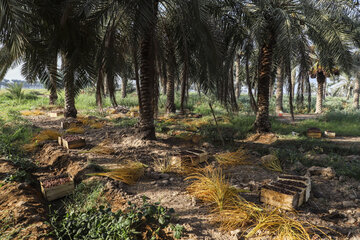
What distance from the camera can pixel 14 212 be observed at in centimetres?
250

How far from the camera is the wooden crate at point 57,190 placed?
309cm

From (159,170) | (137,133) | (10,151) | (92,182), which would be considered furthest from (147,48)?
(10,151)

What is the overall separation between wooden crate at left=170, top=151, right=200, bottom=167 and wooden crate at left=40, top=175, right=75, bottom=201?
5.88ft

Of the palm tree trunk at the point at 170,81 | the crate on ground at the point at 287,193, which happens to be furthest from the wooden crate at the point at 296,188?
the palm tree trunk at the point at 170,81

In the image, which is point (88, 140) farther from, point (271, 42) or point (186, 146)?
point (271, 42)

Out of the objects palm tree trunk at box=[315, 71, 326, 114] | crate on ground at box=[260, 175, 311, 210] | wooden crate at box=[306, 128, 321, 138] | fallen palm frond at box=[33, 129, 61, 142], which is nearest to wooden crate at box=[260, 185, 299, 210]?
crate on ground at box=[260, 175, 311, 210]

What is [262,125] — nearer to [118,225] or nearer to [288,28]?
[288,28]

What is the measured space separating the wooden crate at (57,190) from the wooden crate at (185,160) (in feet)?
5.88

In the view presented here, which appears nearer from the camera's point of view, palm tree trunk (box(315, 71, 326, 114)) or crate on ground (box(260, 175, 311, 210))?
crate on ground (box(260, 175, 311, 210))

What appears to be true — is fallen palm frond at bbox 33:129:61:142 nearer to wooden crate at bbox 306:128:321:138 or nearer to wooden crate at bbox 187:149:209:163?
wooden crate at bbox 187:149:209:163

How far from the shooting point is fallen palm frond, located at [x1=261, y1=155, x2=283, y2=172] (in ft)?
13.9

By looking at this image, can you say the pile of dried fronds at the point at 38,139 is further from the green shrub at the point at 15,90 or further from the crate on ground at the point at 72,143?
the green shrub at the point at 15,90

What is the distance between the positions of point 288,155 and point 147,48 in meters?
4.33

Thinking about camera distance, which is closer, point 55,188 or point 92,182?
point 55,188
